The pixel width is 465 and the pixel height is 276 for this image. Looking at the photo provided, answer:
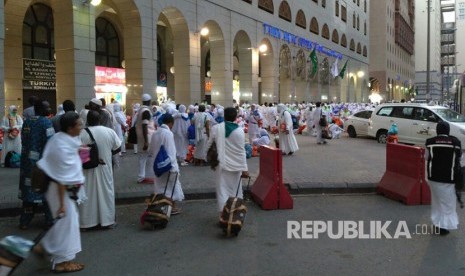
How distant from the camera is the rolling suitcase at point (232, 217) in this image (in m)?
6.07

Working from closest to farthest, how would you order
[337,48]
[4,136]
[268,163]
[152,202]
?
[152,202]
[268,163]
[4,136]
[337,48]

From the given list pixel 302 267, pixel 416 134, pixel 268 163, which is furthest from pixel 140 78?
pixel 302 267

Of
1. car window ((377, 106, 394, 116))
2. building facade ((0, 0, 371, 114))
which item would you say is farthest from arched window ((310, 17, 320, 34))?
car window ((377, 106, 394, 116))

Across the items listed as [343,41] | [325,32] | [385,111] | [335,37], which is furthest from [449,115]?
[343,41]

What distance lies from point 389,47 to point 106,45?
61.8 metres

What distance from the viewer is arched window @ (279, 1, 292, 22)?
34312mm

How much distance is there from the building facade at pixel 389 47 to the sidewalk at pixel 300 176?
59.7 m

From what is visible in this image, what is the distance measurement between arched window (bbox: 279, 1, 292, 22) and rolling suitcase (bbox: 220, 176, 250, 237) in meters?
29.8

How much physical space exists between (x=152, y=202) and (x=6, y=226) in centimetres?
232

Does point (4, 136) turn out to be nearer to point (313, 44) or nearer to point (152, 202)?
point (152, 202)

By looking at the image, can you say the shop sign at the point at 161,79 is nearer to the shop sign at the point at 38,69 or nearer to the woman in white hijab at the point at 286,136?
the shop sign at the point at 38,69

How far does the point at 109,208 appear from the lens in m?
6.62

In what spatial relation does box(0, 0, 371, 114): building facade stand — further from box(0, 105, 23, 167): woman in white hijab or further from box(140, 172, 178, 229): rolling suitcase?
box(140, 172, 178, 229): rolling suitcase

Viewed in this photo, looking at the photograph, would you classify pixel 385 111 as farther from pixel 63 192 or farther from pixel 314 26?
pixel 314 26
